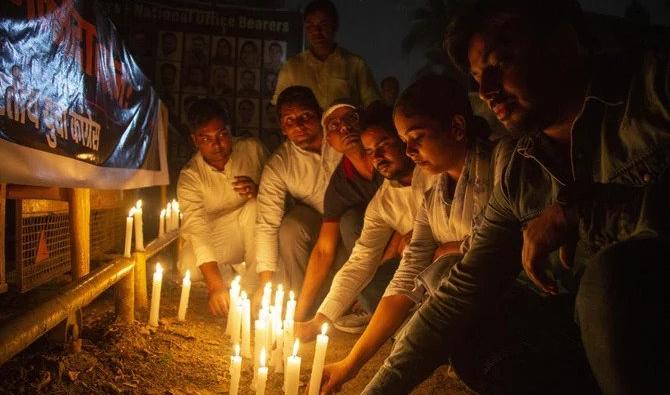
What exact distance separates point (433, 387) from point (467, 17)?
207cm

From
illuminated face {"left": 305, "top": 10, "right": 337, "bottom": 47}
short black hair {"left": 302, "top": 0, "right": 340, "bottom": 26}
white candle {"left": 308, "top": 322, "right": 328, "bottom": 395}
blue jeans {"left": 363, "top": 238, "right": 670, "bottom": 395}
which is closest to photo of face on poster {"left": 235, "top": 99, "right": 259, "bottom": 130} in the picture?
illuminated face {"left": 305, "top": 10, "right": 337, "bottom": 47}

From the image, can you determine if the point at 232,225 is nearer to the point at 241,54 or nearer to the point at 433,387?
the point at 433,387

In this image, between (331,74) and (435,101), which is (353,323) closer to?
(435,101)

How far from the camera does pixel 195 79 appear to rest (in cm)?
808

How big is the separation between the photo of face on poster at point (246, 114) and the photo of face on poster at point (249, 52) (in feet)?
2.12

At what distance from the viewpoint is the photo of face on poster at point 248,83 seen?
813cm

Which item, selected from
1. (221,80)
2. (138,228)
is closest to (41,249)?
(138,228)

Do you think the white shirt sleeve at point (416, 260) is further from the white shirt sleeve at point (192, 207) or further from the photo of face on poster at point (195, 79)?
the photo of face on poster at point (195, 79)

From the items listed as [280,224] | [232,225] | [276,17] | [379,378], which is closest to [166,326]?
[280,224]

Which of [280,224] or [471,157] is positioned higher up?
[471,157]

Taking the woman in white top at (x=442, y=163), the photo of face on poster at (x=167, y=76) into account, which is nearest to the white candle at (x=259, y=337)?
the woman in white top at (x=442, y=163)

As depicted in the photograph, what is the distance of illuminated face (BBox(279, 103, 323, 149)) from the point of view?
4387mm

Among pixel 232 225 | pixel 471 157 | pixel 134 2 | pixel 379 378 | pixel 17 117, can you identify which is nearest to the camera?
pixel 379 378

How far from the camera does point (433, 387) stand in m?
2.84
